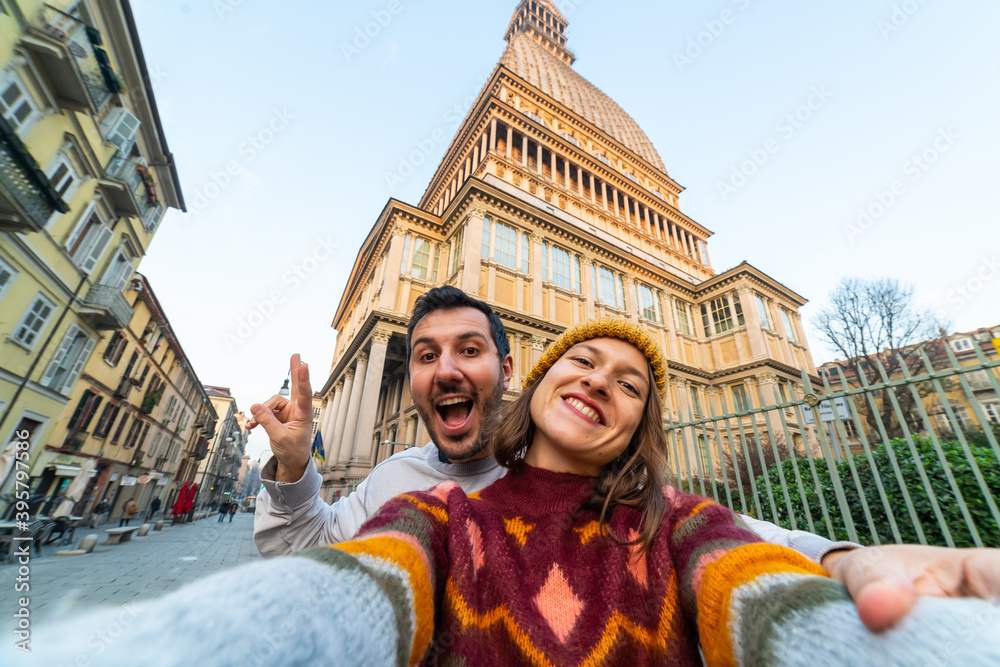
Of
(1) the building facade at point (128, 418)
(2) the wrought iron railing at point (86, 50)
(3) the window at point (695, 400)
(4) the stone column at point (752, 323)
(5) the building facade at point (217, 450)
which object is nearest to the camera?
(2) the wrought iron railing at point (86, 50)

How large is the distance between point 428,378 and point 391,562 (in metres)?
1.64

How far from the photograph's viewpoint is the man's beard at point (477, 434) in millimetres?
2096

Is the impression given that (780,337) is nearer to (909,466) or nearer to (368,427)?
(909,466)

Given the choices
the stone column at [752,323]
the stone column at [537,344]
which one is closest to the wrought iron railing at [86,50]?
the stone column at [537,344]

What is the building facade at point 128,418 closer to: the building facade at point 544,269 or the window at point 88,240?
the window at point 88,240

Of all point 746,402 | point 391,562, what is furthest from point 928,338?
point 391,562

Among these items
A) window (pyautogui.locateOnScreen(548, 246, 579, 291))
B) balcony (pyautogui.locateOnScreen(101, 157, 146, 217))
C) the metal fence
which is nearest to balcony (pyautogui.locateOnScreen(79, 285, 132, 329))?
balcony (pyautogui.locateOnScreen(101, 157, 146, 217))

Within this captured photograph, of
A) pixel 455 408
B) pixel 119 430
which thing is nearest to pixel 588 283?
pixel 455 408

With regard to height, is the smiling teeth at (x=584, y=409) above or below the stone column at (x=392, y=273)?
below

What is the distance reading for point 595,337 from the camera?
192cm

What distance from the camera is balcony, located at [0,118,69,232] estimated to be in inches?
336

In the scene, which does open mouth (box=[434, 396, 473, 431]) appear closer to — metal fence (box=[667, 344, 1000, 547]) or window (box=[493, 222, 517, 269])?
metal fence (box=[667, 344, 1000, 547])

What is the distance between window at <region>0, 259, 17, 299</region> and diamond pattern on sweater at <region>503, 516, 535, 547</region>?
16.0 metres

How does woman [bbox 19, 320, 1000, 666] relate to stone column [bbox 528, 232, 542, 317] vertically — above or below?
below
